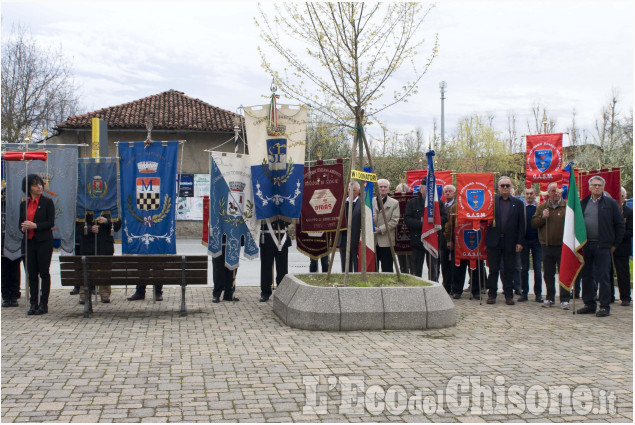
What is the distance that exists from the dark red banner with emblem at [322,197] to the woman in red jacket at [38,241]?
159 inches

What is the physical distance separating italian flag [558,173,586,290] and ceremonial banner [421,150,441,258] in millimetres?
1950

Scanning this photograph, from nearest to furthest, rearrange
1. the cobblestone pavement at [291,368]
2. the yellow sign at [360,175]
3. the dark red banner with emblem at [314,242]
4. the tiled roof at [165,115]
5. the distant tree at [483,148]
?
the cobblestone pavement at [291,368] < the yellow sign at [360,175] < the dark red banner with emblem at [314,242] < the tiled roof at [165,115] < the distant tree at [483,148]

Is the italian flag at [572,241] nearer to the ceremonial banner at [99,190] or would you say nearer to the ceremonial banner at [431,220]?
the ceremonial banner at [431,220]

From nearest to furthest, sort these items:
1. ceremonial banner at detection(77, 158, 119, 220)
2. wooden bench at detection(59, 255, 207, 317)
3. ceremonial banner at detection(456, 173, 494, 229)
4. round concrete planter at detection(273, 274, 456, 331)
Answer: round concrete planter at detection(273, 274, 456, 331) < wooden bench at detection(59, 255, 207, 317) < ceremonial banner at detection(77, 158, 119, 220) < ceremonial banner at detection(456, 173, 494, 229)

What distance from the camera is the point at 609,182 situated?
11.0m

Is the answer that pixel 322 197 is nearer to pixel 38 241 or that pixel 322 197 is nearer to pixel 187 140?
pixel 38 241

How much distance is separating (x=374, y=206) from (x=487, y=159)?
45566 millimetres

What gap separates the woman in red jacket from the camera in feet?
31.0

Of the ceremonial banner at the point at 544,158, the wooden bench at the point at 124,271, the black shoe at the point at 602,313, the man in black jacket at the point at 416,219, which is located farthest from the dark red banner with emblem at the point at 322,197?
the ceremonial banner at the point at 544,158

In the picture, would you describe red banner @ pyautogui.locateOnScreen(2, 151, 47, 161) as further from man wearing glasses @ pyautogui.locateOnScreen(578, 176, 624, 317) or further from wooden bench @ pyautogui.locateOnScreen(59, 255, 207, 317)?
man wearing glasses @ pyautogui.locateOnScreen(578, 176, 624, 317)

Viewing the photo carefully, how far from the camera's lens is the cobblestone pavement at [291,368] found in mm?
4965

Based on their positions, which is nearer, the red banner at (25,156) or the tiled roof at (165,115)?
the red banner at (25,156)

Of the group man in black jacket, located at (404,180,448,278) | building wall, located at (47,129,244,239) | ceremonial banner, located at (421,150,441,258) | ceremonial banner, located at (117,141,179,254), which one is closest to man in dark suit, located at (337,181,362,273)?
man in black jacket, located at (404,180,448,278)

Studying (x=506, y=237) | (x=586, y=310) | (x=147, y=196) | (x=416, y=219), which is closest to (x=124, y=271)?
(x=147, y=196)
